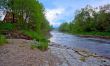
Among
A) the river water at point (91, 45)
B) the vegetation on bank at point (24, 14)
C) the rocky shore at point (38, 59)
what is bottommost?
the river water at point (91, 45)

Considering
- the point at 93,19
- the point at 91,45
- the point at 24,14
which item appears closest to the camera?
the point at 91,45

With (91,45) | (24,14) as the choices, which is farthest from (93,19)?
(91,45)

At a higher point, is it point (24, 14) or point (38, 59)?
point (24, 14)

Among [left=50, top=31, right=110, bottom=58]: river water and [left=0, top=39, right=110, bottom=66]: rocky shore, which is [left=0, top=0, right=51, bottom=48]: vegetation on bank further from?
[left=0, top=39, right=110, bottom=66]: rocky shore

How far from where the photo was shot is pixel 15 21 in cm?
7481

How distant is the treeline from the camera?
90.5 meters

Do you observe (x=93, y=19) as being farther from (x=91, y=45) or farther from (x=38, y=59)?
(x=38, y=59)

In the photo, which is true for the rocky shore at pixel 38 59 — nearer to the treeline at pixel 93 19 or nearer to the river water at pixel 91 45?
the river water at pixel 91 45

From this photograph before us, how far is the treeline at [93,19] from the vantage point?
90.5m

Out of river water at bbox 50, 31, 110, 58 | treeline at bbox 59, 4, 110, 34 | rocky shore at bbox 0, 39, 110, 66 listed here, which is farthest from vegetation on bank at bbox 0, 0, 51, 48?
rocky shore at bbox 0, 39, 110, 66

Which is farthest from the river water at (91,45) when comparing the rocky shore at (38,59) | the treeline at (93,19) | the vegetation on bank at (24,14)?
the treeline at (93,19)

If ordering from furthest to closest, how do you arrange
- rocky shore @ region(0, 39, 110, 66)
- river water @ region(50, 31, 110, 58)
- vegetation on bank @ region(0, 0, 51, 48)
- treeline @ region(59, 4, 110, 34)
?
treeline @ region(59, 4, 110, 34)
vegetation on bank @ region(0, 0, 51, 48)
river water @ region(50, 31, 110, 58)
rocky shore @ region(0, 39, 110, 66)

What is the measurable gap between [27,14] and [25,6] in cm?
233

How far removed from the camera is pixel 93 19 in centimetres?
10575
